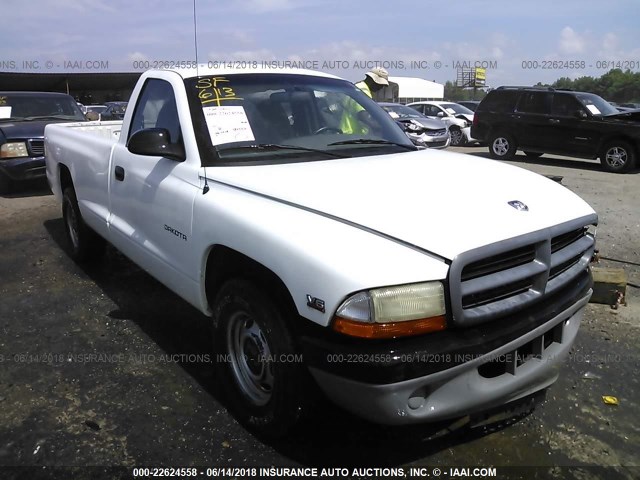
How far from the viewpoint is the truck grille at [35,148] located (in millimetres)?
8484

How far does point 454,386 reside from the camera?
84.5 inches

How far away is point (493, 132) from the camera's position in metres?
13.6

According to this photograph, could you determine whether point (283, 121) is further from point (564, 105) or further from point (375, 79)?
point (564, 105)

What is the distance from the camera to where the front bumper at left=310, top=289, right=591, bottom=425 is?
2.05 meters

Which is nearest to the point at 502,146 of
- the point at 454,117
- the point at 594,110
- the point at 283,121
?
the point at 594,110

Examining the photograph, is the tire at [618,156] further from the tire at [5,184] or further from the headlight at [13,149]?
the tire at [5,184]

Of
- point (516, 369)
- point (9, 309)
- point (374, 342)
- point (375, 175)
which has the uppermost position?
point (375, 175)

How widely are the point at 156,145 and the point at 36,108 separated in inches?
316

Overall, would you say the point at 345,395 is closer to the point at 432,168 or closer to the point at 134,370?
the point at 432,168

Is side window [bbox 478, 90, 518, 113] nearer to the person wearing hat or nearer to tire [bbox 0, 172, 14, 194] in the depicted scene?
the person wearing hat

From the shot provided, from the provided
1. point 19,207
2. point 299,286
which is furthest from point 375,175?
point 19,207

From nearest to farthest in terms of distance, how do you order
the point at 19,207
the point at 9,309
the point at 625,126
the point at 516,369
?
1. the point at 516,369
2. the point at 9,309
3. the point at 19,207
4. the point at 625,126

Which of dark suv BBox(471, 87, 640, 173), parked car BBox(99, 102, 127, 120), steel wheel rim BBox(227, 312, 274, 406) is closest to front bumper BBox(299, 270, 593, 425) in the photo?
steel wheel rim BBox(227, 312, 274, 406)

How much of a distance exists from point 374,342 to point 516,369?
2.53 feet
